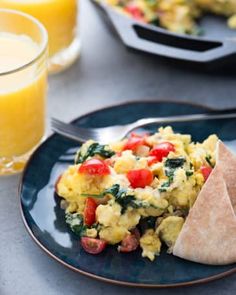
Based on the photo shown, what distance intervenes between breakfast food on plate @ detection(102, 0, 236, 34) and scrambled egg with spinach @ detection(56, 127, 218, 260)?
2.77 feet

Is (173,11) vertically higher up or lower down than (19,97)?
lower down

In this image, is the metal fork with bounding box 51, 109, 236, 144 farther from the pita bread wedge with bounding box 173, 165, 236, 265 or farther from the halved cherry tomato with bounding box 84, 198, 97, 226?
the pita bread wedge with bounding box 173, 165, 236, 265

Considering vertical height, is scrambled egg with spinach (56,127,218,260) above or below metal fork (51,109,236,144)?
above

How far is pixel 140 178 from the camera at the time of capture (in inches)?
57.3

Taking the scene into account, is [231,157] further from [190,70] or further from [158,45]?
[190,70]

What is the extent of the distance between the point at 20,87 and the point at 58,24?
0.48 metres

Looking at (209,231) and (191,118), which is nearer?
(209,231)

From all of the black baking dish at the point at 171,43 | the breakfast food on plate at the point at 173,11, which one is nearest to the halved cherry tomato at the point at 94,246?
the black baking dish at the point at 171,43

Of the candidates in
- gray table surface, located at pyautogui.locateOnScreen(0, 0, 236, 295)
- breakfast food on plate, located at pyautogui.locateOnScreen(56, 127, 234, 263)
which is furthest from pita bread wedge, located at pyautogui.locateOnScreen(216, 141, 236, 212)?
gray table surface, located at pyautogui.locateOnScreen(0, 0, 236, 295)

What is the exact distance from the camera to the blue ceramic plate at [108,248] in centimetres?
136

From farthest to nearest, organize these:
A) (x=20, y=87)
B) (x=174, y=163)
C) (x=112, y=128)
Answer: (x=112, y=128) → (x=20, y=87) → (x=174, y=163)

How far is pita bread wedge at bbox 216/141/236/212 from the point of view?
1.46 metres

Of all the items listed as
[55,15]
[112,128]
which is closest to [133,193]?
[112,128]

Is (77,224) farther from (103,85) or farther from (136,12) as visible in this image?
(136,12)
